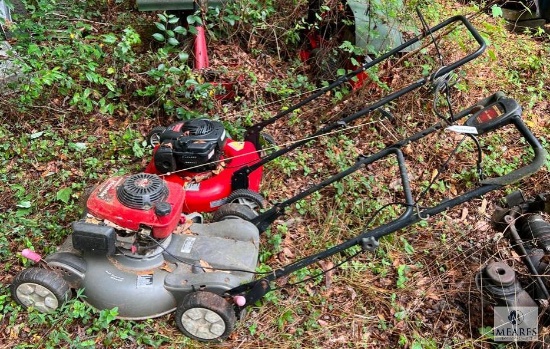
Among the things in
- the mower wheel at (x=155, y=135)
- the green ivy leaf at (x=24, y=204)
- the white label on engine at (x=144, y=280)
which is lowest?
the white label on engine at (x=144, y=280)

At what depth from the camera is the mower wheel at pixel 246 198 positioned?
10.5 feet

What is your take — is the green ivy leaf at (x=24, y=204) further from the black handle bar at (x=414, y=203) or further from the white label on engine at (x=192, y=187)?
the black handle bar at (x=414, y=203)

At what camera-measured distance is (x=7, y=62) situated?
411 centimetres

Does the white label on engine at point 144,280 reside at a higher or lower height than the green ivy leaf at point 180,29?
lower

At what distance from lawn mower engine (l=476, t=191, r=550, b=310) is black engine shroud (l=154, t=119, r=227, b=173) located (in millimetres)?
1771

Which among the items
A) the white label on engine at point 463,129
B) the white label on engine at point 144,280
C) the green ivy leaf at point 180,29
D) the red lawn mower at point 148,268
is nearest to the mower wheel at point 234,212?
the red lawn mower at point 148,268

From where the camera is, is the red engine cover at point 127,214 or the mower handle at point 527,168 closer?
the mower handle at point 527,168

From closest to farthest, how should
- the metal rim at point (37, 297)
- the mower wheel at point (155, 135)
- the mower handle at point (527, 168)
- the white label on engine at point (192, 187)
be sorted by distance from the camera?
the mower handle at point (527, 168)
the metal rim at point (37, 297)
the white label on engine at point (192, 187)
the mower wheel at point (155, 135)

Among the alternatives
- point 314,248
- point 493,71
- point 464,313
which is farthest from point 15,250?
point 493,71

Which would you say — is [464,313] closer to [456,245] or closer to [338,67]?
[456,245]

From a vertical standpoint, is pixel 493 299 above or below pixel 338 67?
below

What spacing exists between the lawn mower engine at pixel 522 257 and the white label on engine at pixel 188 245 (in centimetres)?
161

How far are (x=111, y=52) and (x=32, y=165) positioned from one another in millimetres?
1335

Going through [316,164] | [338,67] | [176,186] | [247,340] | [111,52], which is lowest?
[247,340]
